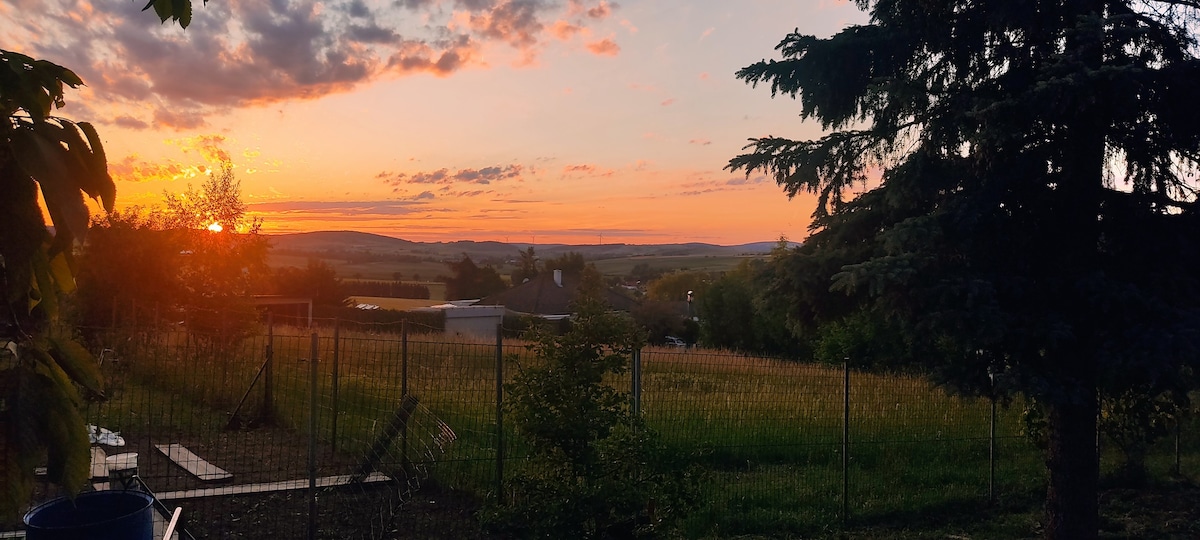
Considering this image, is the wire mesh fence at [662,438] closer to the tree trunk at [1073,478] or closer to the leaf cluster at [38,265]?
the tree trunk at [1073,478]

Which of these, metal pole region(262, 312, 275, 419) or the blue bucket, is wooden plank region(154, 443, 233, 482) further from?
the blue bucket

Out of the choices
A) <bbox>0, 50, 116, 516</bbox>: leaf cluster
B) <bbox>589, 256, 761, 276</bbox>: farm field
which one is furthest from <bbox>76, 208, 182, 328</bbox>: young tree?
<bbox>589, 256, 761, 276</bbox>: farm field

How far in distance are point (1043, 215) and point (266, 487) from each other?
667 cm

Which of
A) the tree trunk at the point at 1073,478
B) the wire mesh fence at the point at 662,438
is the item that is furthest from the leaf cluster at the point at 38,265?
the tree trunk at the point at 1073,478

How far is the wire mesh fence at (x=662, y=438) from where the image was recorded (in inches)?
Answer: 246

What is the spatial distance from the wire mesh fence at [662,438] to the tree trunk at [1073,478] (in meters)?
0.74

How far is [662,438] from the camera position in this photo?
702 cm

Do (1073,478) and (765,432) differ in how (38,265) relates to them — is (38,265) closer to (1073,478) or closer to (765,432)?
(1073,478)

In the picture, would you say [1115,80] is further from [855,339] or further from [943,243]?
[855,339]

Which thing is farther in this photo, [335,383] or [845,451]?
[845,451]

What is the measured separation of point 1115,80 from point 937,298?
5.94ft

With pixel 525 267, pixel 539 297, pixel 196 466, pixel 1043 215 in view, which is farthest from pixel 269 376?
pixel 525 267

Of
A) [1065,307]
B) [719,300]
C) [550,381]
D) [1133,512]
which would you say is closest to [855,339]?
[719,300]

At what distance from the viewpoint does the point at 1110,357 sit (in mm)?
5273
